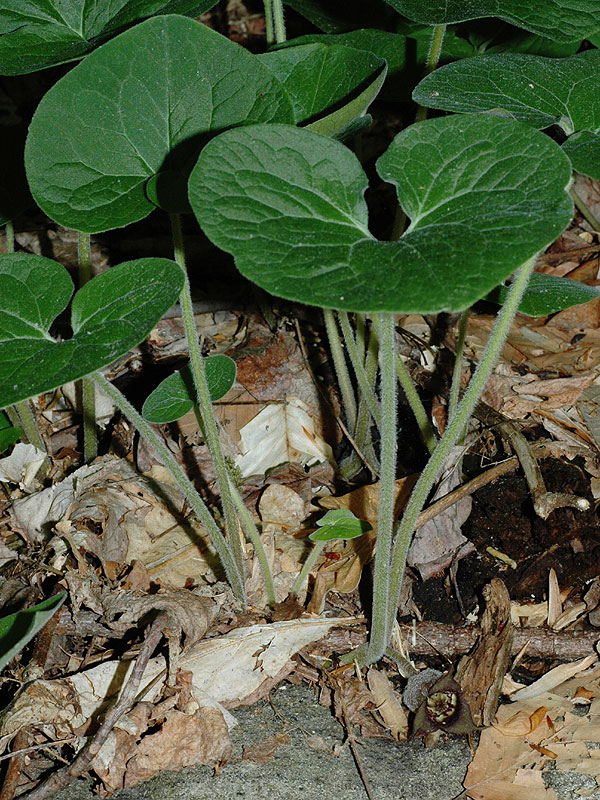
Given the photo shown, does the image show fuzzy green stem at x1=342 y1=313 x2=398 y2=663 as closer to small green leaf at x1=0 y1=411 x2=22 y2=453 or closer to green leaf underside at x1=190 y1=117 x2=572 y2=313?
green leaf underside at x1=190 y1=117 x2=572 y2=313

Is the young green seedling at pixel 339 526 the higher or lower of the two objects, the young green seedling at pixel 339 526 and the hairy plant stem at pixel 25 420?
the higher

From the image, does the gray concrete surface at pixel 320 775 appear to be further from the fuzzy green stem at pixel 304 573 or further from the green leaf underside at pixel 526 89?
the green leaf underside at pixel 526 89

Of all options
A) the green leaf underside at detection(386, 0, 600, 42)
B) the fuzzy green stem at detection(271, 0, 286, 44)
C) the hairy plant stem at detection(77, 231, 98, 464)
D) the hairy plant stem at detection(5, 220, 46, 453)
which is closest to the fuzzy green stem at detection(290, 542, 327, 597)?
the hairy plant stem at detection(77, 231, 98, 464)

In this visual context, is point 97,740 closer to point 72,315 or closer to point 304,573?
point 304,573

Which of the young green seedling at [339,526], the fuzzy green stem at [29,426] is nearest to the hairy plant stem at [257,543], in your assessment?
the young green seedling at [339,526]

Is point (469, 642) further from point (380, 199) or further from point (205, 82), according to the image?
point (380, 199)

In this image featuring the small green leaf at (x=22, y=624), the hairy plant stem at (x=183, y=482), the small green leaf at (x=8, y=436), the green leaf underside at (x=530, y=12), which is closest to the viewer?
the small green leaf at (x=22, y=624)

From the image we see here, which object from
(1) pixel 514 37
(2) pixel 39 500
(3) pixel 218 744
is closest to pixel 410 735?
(3) pixel 218 744
